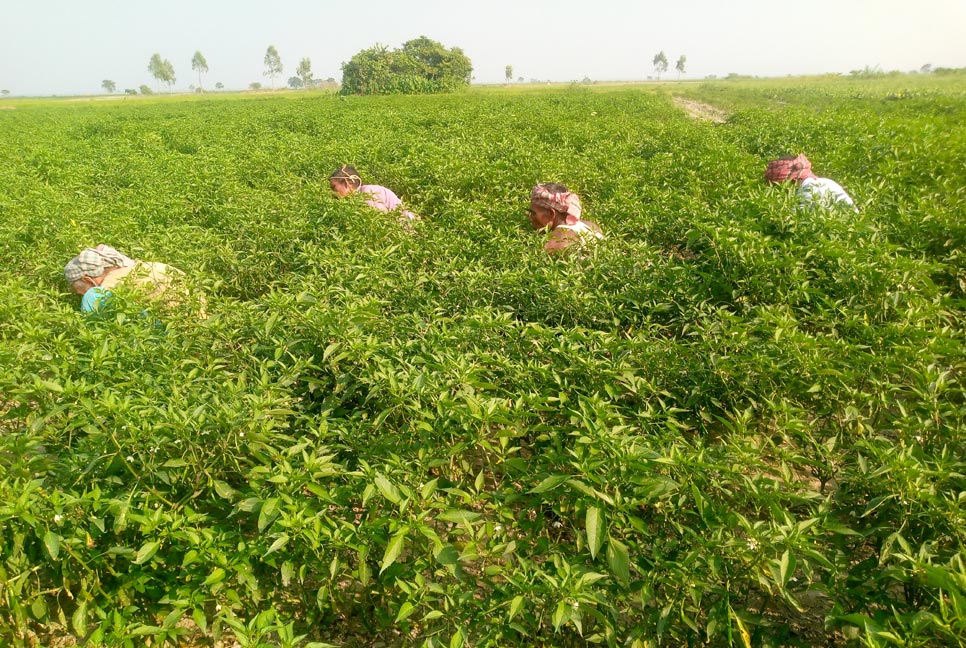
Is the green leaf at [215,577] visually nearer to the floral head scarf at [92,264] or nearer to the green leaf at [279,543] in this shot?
the green leaf at [279,543]

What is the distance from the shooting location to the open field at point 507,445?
167 centimetres

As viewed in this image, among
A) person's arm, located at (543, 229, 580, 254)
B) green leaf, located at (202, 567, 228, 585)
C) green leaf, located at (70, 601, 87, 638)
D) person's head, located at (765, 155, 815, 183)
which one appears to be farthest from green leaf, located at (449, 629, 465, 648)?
person's head, located at (765, 155, 815, 183)

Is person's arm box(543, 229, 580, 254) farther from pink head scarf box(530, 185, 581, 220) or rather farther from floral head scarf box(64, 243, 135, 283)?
floral head scarf box(64, 243, 135, 283)

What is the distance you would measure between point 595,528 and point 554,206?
3.45 m

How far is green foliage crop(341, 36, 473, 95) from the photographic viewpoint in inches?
1517

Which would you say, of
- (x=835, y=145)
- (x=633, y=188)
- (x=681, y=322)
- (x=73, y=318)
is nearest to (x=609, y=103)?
(x=835, y=145)

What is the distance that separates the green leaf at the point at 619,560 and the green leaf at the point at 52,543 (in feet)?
5.54

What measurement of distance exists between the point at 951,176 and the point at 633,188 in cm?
299

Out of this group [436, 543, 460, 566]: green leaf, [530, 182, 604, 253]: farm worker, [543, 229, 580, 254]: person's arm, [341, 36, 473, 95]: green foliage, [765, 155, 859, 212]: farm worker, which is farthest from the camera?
[341, 36, 473, 95]: green foliage

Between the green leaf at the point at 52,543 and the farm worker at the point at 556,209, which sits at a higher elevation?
the farm worker at the point at 556,209

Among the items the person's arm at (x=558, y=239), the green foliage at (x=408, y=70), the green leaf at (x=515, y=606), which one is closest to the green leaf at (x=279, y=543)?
the green leaf at (x=515, y=606)

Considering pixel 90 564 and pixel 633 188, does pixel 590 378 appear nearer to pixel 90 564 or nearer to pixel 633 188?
pixel 90 564

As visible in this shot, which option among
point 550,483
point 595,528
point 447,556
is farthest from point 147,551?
point 595,528

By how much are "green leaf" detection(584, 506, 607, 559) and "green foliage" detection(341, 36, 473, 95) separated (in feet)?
130
